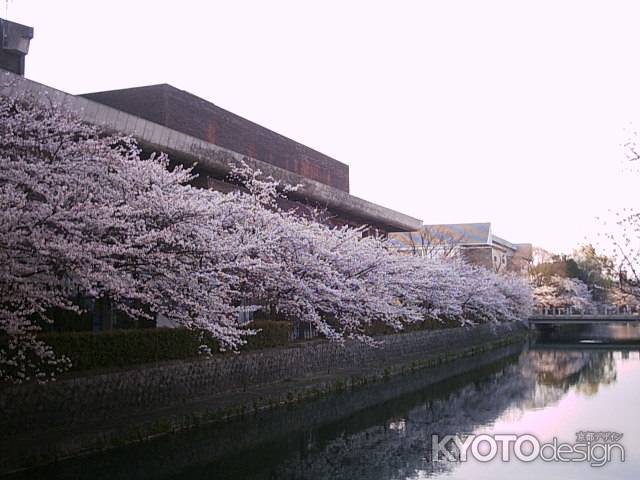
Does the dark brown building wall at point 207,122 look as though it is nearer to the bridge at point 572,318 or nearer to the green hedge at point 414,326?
the green hedge at point 414,326

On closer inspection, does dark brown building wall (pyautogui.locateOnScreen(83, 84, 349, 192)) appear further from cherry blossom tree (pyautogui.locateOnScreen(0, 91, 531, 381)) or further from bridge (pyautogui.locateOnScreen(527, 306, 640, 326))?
bridge (pyautogui.locateOnScreen(527, 306, 640, 326))

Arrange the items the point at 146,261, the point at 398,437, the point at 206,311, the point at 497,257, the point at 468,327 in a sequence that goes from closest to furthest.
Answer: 1. the point at 146,261
2. the point at 206,311
3. the point at 398,437
4. the point at 468,327
5. the point at 497,257

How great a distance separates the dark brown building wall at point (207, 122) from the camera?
28250 mm

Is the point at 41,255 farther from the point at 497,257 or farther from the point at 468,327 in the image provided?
the point at 497,257

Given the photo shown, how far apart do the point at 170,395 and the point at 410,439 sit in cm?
589

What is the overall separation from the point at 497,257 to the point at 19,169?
79.1 metres

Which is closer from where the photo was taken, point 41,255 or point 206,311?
point 41,255

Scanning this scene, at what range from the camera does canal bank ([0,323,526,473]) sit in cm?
1231

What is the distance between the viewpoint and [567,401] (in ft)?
74.3

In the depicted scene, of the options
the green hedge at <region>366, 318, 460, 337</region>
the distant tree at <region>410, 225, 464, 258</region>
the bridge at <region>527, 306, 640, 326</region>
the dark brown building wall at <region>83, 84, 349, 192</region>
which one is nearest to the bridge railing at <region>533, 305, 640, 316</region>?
the bridge at <region>527, 306, 640, 326</region>

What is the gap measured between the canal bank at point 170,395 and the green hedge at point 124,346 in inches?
15.5

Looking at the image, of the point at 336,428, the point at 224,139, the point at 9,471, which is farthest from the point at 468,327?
the point at 9,471

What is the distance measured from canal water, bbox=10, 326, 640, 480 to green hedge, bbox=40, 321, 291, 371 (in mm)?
2195

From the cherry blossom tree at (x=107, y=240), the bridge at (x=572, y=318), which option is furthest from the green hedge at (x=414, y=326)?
the bridge at (x=572, y=318)
